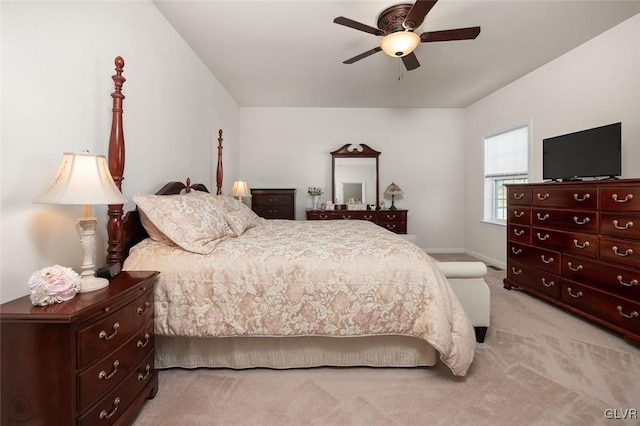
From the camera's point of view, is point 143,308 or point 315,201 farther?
point 315,201

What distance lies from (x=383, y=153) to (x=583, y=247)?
3.34 metres

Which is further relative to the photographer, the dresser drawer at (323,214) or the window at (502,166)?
the dresser drawer at (323,214)

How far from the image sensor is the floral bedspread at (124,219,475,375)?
5.25 ft

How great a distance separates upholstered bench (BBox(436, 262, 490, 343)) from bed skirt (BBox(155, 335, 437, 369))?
1.60ft

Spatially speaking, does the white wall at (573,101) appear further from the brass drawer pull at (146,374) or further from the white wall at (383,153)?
the brass drawer pull at (146,374)

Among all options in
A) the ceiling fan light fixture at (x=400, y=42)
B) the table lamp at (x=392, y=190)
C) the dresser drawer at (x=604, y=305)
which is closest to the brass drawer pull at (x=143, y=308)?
the ceiling fan light fixture at (x=400, y=42)

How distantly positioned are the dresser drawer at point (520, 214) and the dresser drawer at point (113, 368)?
11.4 ft

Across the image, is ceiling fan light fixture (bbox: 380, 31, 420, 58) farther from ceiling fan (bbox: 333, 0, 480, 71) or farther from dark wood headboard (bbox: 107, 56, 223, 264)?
dark wood headboard (bbox: 107, 56, 223, 264)

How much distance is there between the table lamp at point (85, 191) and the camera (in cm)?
115

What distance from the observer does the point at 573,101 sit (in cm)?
314

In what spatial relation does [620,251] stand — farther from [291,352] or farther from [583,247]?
[291,352]

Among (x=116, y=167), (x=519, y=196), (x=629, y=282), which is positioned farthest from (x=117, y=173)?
(x=519, y=196)

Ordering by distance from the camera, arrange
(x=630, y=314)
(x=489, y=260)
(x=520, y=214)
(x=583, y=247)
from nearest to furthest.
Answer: (x=630, y=314) < (x=583, y=247) < (x=520, y=214) < (x=489, y=260)

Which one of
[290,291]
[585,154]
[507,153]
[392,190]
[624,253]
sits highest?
[507,153]
